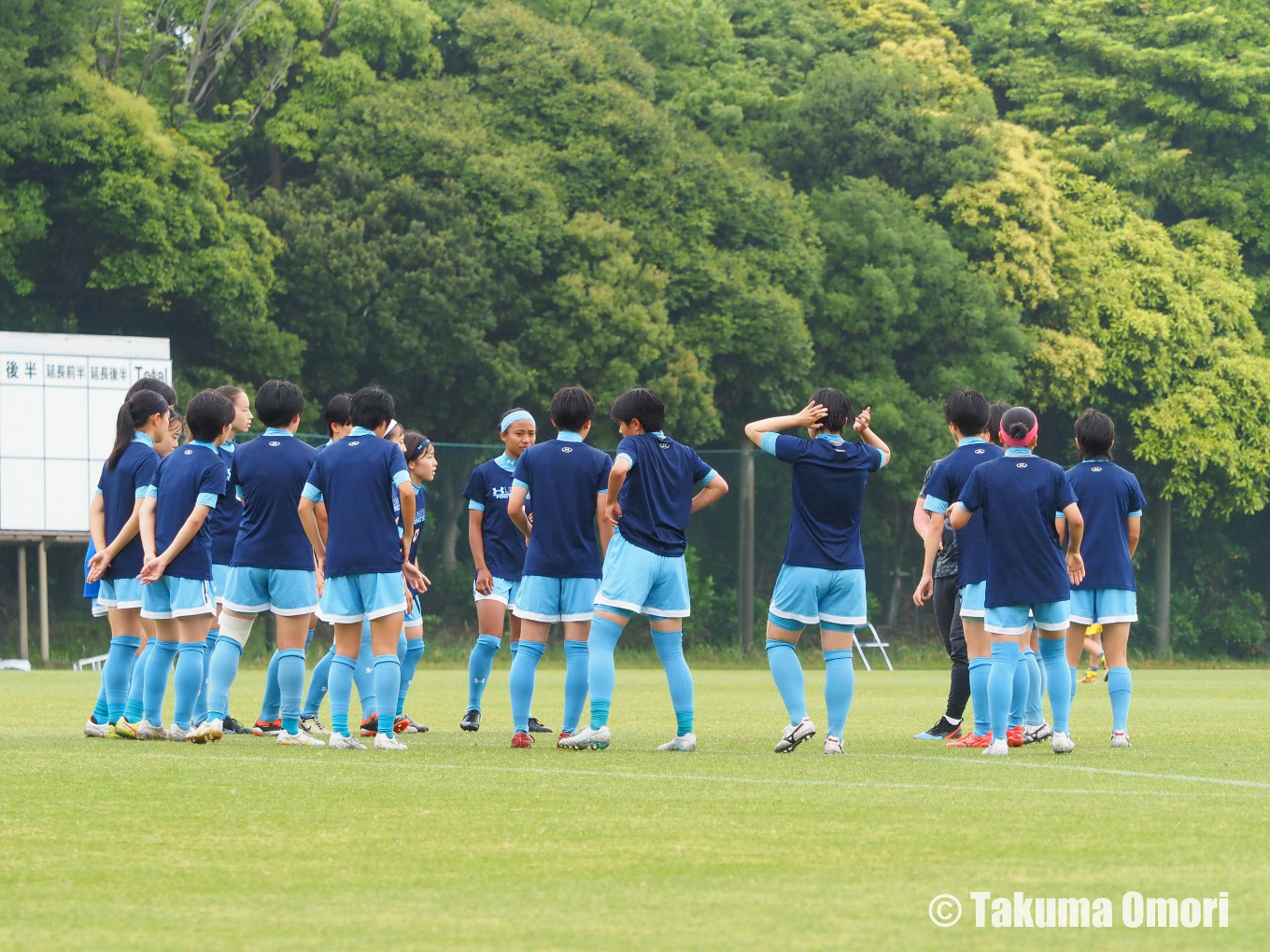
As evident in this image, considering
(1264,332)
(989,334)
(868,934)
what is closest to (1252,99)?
(1264,332)

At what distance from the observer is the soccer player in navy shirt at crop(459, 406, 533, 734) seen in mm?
11930

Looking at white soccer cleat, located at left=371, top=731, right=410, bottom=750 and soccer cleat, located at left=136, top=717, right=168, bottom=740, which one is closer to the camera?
white soccer cleat, located at left=371, top=731, right=410, bottom=750

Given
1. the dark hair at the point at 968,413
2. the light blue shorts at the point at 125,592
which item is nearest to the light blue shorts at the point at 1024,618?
the dark hair at the point at 968,413

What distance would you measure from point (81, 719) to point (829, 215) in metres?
24.6

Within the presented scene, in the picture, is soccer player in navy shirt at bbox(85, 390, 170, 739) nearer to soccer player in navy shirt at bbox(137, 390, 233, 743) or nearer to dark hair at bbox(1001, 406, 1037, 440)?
soccer player in navy shirt at bbox(137, 390, 233, 743)

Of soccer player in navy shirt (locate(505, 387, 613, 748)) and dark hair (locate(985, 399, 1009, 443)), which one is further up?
dark hair (locate(985, 399, 1009, 443))

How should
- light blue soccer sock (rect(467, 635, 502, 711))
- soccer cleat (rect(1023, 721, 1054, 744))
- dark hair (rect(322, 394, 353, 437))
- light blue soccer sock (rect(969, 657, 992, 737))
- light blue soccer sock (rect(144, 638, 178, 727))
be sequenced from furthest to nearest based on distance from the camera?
light blue soccer sock (rect(467, 635, 502, 711)) < soccer cleat (rect(1023, 721, 1054, 744)) < dark hair (rect(322, 394, 353, 437)) < light blue soccer sock (rect(969, 657, 992, 737)) < light blue soccer sock (rect(144, 638, 178, 727))

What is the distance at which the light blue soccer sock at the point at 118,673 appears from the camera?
10.7 metres

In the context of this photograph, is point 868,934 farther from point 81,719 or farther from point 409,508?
point 81,719

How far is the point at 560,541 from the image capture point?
10.1 m

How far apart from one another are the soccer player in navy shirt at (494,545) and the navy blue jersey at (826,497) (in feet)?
8.13

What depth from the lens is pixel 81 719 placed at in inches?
524

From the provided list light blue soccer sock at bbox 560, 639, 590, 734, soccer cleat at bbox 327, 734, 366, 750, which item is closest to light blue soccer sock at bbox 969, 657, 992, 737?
light blue soccer sock at bbox 560, 639, 590, 734

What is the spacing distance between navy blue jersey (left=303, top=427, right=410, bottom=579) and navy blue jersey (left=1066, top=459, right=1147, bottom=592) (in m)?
3.99
